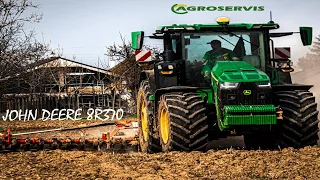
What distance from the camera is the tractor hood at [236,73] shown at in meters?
7.65

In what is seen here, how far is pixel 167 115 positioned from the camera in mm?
7949

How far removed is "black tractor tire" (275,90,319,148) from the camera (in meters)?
7.65

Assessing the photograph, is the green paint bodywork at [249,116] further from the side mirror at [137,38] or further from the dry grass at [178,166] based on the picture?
the side mirror at [137,38]

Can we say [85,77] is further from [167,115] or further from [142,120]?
[167,115]

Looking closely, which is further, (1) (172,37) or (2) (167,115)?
(1) (172,37)

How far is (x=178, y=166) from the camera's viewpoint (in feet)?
21.3

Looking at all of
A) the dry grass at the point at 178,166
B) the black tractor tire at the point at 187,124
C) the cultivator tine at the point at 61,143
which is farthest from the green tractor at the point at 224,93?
the cultivator tine at the point at 61,143

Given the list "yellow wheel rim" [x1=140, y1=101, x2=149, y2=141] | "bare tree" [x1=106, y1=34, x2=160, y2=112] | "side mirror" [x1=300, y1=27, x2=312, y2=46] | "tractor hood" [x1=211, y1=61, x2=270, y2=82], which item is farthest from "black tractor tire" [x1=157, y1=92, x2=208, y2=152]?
"bare tree" [x1=106, y1=34, x2=160, y2=112]

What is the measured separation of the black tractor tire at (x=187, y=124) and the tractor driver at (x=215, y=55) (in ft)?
3.72

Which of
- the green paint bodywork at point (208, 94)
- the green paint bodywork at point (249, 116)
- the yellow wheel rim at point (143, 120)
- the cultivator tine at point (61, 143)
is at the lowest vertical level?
the cultivator tine at point (61, 143)

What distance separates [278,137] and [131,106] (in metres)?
19.9

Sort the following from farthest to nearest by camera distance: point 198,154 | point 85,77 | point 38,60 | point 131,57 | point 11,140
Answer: point 85,77, point 38,60, point 131,57, point 11,140, point 198,154

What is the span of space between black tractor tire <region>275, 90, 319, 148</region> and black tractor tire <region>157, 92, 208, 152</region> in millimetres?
1369

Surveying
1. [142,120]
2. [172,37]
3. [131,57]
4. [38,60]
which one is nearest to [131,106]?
[131,57]
